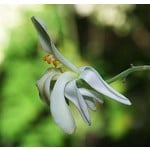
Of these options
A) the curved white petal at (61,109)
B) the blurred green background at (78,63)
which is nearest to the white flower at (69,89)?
the curved white petal at (61,109)

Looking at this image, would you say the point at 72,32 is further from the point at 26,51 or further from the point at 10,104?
the point at 10,104

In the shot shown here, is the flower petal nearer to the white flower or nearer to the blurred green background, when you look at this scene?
the white flower

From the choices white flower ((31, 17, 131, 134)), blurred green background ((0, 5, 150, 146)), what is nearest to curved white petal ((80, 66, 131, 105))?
white flower ((31, 17, 131, 134))

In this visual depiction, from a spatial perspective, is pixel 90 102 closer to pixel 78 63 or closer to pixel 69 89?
pixel 69 89

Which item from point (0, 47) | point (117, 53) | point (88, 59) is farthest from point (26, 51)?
point (117, 53)

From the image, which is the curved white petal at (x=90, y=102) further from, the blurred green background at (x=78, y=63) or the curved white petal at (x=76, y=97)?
the blurred green background at (x=78, y=63)

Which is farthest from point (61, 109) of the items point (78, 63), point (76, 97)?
point (78, 63)
